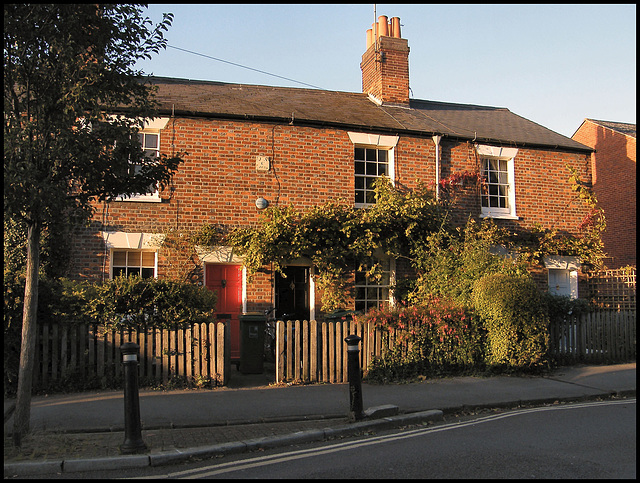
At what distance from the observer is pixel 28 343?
6098 millimetres

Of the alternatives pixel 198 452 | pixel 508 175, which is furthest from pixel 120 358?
pixel 508 175

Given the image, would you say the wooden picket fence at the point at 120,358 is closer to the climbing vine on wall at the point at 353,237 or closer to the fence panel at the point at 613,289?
the climbing vine on wall at the point at 353,237

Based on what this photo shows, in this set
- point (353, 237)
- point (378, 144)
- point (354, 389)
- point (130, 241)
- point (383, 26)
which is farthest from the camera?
point (383, 26)

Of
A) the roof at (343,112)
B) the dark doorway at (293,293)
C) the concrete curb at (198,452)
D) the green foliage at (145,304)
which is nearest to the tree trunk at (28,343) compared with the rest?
the concrete curb at (198,452)

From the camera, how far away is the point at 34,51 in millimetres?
6238

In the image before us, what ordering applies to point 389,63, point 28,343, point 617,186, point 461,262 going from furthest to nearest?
1. point 617,186
2. point 389,63
3. point 461,262
4. point 28,343

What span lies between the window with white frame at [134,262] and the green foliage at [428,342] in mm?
4861

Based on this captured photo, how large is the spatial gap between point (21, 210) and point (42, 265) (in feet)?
18.0

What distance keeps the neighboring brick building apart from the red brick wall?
334 inches

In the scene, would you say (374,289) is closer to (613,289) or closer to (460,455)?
(613,289)

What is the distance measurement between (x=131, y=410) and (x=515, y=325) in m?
6.88

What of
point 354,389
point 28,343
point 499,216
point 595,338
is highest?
point 499,216

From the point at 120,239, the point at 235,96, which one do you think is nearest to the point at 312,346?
the point at 120,239

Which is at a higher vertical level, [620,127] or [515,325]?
[620,127]
